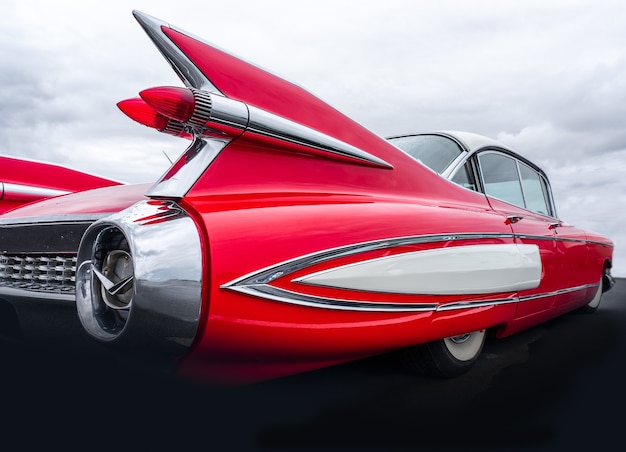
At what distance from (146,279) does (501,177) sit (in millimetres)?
2641

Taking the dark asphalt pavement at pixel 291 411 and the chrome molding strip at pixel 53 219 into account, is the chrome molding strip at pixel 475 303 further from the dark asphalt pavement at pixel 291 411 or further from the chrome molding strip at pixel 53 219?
the chrome molding strip at pixel 53 219

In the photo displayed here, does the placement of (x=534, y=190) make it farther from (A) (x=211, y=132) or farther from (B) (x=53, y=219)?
(B) (x=53, y=219)

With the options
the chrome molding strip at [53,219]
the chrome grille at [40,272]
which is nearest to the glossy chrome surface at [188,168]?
the chrome molding strip at [53,219]

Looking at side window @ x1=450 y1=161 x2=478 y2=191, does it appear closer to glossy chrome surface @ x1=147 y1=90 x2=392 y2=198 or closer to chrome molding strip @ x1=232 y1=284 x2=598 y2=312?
chrome molding strip @ x1=232 y1=284 x2=598 y2=312

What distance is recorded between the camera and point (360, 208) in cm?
180

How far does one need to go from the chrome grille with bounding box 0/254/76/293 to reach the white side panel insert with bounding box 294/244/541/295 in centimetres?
98

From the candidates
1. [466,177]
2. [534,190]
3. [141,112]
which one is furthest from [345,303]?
[534,190]

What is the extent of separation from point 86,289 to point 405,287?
107 centimetres

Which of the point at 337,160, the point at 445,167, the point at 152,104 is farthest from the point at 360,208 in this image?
the point at 445,167

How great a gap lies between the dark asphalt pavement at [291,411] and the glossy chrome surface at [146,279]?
17cm

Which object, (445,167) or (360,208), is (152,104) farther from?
(445,167)

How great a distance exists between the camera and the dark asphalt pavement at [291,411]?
1647 millimetres

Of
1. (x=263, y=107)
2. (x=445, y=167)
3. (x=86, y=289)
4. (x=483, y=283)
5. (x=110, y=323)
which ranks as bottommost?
(x=483, y=283)

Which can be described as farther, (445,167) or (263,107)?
Answer: (445,167)
